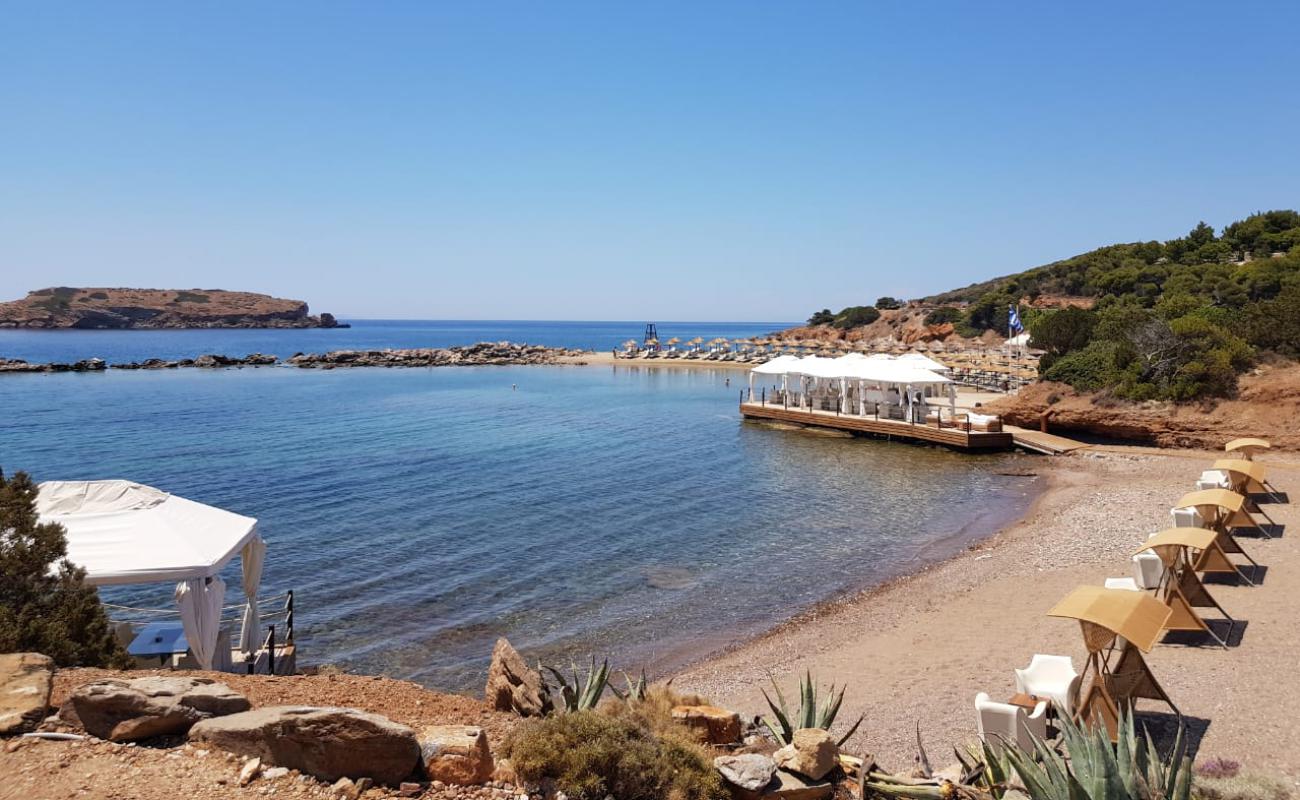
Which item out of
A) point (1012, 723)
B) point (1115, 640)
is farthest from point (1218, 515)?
point (1012, 723)

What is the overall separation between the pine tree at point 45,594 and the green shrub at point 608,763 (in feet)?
14.4

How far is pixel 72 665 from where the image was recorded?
684cm

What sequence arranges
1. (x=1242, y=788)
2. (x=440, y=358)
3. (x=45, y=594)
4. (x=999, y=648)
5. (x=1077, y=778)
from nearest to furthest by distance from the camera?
(x=1077, y=778) < (x=1242, y=788) < (x=45, y=594) < (x=999, y=648) < (x=440, y=358)

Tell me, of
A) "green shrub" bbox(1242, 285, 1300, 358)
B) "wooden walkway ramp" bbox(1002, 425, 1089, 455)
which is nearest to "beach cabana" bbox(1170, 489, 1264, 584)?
"wooden walkway ramp" bbox(1002, 425, 1089, 455)

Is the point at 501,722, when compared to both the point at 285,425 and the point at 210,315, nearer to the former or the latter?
the point at 285,425

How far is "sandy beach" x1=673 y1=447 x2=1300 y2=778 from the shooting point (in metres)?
7.75

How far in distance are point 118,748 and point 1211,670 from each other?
10532 mm

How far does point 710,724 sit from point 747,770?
43.8 inches

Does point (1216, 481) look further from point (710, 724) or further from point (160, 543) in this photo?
point (160, 543)

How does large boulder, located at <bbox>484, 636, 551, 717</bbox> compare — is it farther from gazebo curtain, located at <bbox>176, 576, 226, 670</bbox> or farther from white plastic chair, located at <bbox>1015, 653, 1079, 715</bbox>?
white plastic chair, located at <bbox>1015, 653, 1079, 715</bbox>

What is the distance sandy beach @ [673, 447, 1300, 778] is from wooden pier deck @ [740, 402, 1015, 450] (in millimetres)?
9857

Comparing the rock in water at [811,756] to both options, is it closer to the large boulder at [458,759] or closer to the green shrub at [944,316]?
the large boulder at [458,759]

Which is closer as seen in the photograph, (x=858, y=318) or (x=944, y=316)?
(x=944, y=316)

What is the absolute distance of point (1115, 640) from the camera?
7.39m
